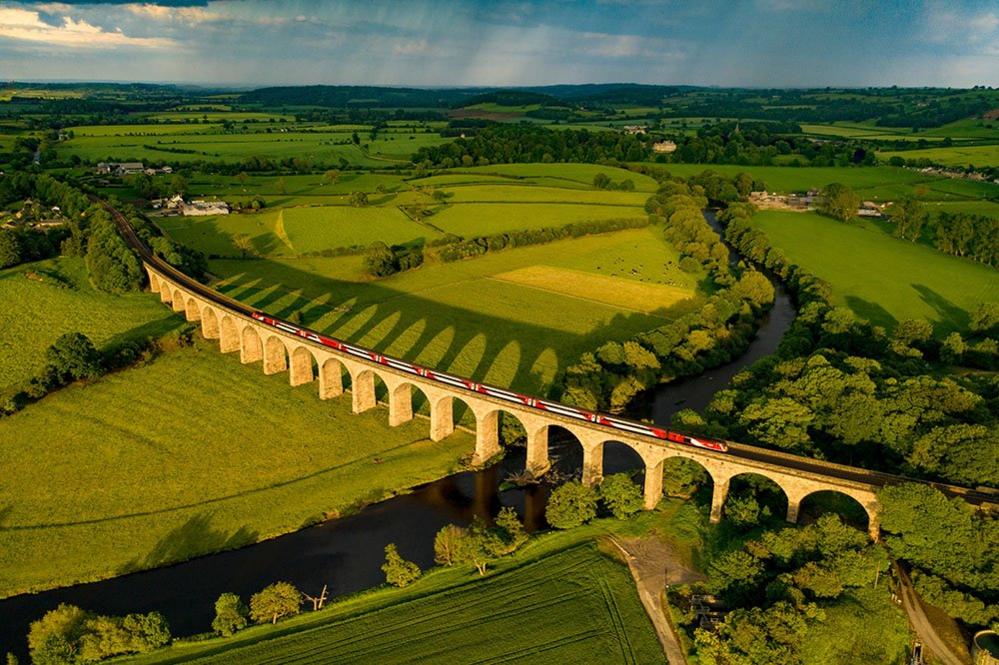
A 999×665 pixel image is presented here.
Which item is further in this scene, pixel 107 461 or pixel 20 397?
pixel 20 397

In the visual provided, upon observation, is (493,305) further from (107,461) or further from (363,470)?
(107,461)

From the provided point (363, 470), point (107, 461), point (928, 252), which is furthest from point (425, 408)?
point (928, 252)

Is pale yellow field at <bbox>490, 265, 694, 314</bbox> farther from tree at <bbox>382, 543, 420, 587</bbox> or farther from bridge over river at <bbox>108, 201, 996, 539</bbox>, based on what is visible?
tree at <bbox>382, 543, 420, 587</bbox>

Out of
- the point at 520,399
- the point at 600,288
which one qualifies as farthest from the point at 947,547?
the point at 600,288

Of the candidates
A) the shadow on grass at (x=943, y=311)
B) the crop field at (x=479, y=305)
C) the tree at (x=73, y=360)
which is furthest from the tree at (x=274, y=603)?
the shadow on grass at (x=943, y=311)

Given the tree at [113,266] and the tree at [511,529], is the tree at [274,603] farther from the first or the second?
the tree at [113,266]

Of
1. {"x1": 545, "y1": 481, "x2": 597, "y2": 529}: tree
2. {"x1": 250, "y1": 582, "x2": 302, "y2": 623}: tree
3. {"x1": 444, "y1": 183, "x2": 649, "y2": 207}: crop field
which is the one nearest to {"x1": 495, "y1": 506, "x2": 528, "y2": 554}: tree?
{"x1": 545, "y1": 481, "x2": 597, "y2": 529}: tree
